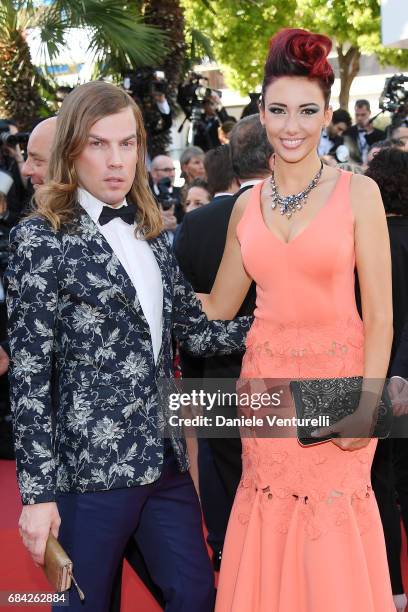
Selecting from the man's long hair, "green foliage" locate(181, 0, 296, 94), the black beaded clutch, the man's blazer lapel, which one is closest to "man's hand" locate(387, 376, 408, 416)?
the black beaded clutch

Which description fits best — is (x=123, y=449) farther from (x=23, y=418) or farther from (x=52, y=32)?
(x=52, y=32)

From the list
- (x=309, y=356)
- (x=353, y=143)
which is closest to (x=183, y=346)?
(x=309, y=356)

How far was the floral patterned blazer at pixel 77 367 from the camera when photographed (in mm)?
2252

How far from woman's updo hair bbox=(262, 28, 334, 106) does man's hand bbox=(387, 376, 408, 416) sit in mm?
1102

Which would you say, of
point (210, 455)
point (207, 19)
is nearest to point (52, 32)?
point (210, 455)

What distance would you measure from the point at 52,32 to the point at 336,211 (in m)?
9.53

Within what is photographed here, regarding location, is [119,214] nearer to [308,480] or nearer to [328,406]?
[328,406]

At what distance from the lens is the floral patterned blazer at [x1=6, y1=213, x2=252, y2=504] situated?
2252 millimetres

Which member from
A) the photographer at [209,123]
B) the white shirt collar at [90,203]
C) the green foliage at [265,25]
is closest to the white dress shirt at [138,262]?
the white shirt collar at [90,203]

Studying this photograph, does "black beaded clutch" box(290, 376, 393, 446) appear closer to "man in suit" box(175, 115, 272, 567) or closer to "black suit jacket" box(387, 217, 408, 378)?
"black suit jacket" box(387, 217, 408, 378)

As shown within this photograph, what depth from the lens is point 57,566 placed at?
2.12 metres

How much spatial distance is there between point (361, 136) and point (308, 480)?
28.4ft

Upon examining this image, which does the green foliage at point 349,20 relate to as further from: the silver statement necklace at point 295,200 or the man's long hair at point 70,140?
the man's long hair at point 70,140

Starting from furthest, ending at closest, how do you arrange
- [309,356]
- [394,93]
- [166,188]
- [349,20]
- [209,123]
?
[349,20] → [209,123] → [394,93] → [166,188] → [309,356]
